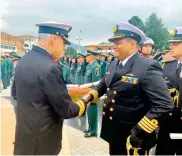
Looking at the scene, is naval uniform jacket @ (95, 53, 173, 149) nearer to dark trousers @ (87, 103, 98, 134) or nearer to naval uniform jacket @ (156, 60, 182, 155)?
naval uniform jacket @ (156, 60, 182, 155)

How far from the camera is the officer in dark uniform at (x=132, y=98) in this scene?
2.11m

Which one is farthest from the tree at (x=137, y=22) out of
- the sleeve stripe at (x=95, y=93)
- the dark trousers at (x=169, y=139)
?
the sleeve stripe at (x=95, y=93)

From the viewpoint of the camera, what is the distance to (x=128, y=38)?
2523 millimetres

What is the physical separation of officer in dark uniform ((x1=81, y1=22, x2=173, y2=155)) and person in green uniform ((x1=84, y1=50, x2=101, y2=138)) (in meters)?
2.50

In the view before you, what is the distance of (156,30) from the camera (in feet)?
154

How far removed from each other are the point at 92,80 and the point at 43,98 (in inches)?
150

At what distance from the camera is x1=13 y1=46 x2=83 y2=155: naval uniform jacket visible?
2.07 m

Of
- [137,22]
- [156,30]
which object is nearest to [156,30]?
[156,30]

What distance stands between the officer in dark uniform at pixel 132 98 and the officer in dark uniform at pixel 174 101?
0.71m

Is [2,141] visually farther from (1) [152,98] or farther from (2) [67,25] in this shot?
(1) [152,98]

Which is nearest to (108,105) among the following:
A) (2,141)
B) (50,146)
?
(50,146)

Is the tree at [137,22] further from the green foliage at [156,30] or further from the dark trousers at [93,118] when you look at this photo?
the dark trousers at [93,118]

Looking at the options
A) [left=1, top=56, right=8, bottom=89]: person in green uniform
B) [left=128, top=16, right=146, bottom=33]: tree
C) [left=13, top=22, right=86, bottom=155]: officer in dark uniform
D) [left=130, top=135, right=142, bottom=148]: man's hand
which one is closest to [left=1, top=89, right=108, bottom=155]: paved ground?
[left=13, top=22, right=86, bottom=155]: officer in dark uniform

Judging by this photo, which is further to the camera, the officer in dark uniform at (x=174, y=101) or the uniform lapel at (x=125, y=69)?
the officer in dark uniform at (x=174, y=101)
